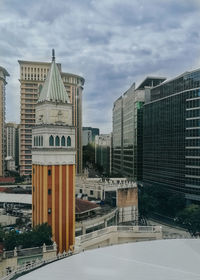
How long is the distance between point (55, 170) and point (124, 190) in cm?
2131

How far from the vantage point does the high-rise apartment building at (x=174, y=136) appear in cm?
5800

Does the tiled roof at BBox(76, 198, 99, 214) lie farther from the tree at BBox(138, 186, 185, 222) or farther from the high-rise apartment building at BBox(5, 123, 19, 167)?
the high-rise apartment building at BBox(5, 123, 19, 167)

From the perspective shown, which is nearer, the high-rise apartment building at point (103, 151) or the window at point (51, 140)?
the window at point (51, 140)

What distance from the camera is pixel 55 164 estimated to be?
2992cm

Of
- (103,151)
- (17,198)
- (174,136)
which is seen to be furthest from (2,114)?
(103,151)

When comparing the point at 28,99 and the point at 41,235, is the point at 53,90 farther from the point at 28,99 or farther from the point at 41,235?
the point at 28,99

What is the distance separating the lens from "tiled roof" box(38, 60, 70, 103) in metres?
30.8

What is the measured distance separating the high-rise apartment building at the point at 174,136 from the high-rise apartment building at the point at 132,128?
4.35 meters

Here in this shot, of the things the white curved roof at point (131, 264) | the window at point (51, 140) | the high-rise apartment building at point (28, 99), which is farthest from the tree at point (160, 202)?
the white curved roof at point (131, 264)

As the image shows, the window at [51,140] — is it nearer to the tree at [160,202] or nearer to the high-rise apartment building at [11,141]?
the tree at [160,202]

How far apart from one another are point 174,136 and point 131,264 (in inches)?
2051

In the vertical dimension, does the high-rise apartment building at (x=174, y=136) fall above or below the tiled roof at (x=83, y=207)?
above

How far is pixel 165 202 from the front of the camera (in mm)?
60938

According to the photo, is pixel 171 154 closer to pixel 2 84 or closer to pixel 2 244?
→ pixel 2 244
